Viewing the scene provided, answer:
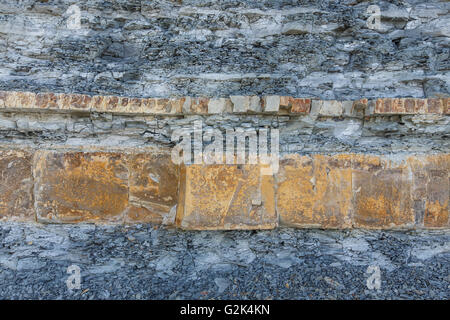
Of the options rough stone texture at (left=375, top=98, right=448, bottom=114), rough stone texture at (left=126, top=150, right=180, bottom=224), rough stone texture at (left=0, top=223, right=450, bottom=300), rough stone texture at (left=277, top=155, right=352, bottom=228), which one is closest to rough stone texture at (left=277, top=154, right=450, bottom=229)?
rough stone texture at (left=277, top=155, right=352, bottom=228)

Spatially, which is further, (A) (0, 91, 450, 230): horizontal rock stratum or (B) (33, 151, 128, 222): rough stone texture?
(B) (33, 151, 128, 222): rough stone texture

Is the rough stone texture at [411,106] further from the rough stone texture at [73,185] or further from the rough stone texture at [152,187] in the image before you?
the rough stone texture at [73,185]

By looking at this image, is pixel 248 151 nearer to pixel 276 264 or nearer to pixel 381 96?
pixel 276 264

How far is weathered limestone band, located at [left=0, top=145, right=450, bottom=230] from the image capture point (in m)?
2.74

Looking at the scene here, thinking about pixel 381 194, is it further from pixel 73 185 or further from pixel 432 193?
pixel 73 185

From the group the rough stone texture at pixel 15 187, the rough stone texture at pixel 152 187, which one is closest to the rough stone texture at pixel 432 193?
the rough stone texture at pixel 152 187

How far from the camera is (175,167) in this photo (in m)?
2.90

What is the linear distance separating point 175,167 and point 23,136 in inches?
62.9

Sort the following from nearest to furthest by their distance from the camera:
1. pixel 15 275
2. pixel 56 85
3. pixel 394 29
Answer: pixel 15 275, pixel 56 85, pixel 394 29

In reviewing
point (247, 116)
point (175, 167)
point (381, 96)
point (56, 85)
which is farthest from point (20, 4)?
point (381, 96)

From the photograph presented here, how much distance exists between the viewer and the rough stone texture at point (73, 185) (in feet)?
9.25

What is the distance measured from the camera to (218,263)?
2.56 metres

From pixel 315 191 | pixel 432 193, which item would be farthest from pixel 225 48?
pixel 432 193

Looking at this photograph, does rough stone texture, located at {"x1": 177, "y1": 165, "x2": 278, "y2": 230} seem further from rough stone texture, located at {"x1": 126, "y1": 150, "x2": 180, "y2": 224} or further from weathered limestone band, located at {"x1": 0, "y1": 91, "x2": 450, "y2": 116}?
weathered limestone band, located at {"x1": 0, "y1": 91, "x2": 450, "y2": 116}
